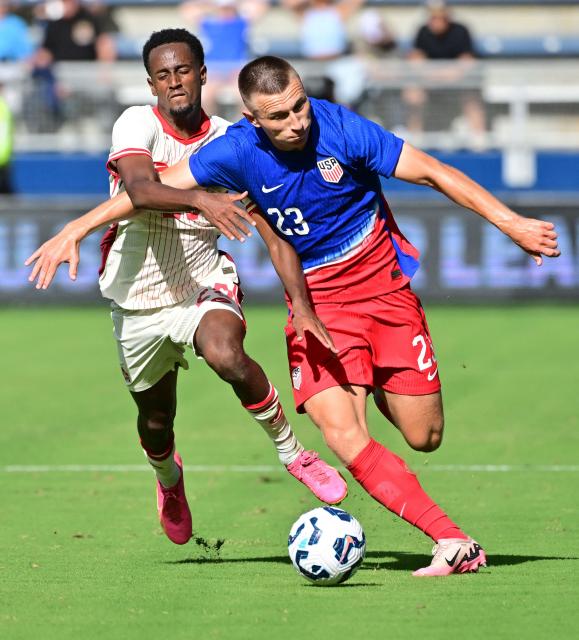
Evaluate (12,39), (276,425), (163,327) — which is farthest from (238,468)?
(12,39)

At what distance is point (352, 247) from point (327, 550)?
4.89ft

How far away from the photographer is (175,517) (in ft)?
24.1

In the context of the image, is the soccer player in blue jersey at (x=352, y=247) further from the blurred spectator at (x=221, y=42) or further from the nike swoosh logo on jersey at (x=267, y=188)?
the blurred spectator at (x=221, y=42)

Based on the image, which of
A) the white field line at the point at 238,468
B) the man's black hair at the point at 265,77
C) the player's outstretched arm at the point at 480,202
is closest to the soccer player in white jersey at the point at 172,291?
the man's black hair at the point at 265,77

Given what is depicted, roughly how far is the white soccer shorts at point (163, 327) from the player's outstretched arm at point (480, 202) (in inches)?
49.1

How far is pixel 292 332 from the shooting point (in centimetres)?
673

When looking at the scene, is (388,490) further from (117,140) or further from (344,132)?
(117,140)

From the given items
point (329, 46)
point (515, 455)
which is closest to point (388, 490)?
point (515, 455)

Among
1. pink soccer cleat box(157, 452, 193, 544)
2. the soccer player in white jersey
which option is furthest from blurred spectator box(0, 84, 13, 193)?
pink soccer cleat box(157, 452, 193, 544)

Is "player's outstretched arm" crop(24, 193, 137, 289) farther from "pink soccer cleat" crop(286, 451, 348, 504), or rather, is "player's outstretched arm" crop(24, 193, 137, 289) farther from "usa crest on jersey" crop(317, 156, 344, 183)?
"pink soccer cleat" crop(286, 451, 348, 504)

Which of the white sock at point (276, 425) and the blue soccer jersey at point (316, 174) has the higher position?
the blue soccer jersey at point (316, 174)

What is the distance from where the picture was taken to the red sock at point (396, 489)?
6.38 meters

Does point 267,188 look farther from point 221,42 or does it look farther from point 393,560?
point 221,42

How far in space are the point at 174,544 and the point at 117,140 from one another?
216 centimetres
